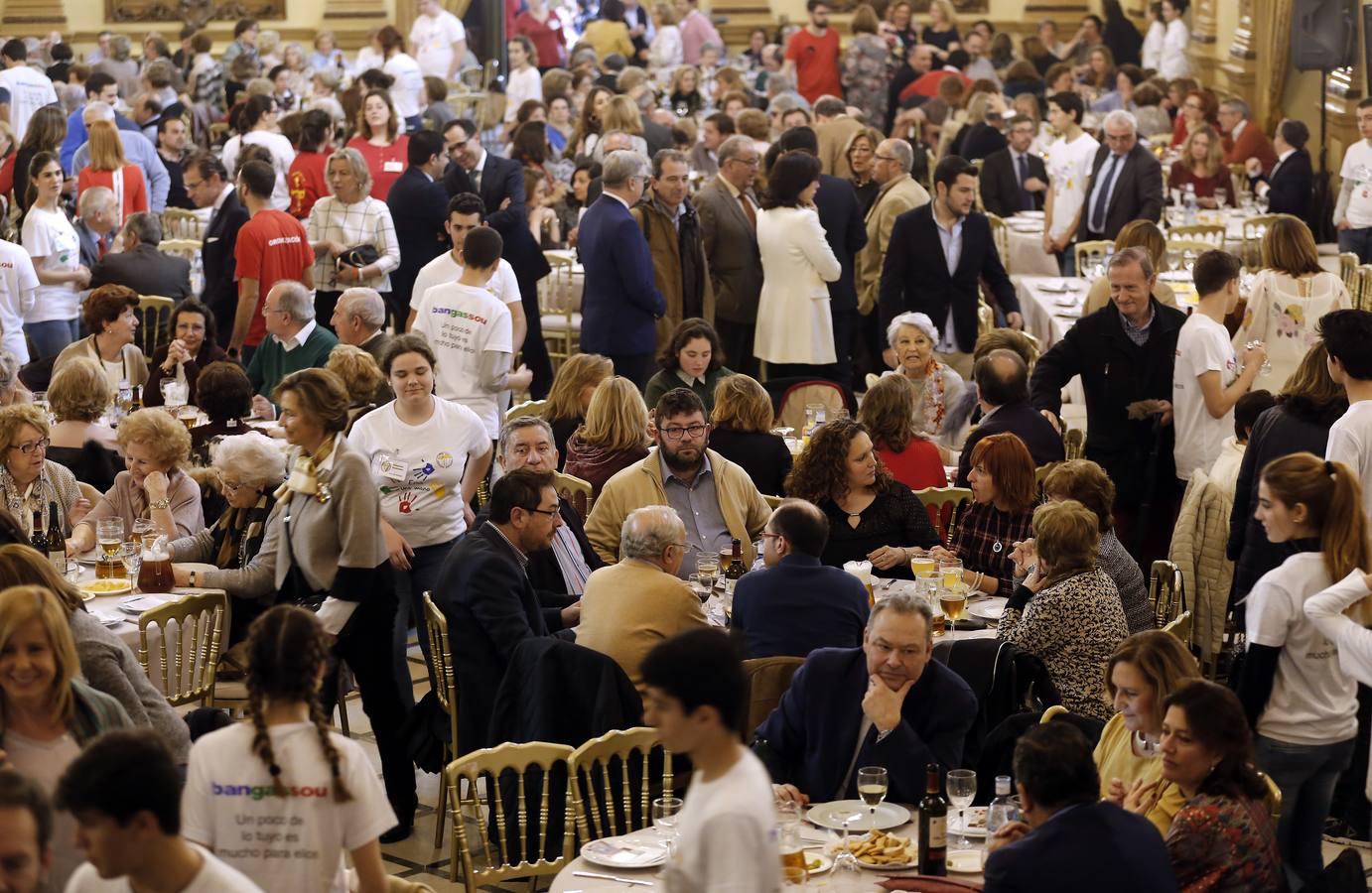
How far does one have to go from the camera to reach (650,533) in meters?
4.94

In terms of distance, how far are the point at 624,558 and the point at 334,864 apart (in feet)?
6.06

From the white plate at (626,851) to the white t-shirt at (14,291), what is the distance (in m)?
5.15

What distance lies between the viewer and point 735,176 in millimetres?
8625

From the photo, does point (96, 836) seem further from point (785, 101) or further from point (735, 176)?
point (785, 101)

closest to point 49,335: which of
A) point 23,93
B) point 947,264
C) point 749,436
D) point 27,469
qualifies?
point 27,469

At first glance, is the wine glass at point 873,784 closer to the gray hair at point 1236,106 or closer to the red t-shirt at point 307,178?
the red t-shirt at point 307,178

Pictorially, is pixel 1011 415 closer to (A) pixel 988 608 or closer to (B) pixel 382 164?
(A) pixel 988 608

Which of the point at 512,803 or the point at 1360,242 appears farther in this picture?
the point at 1360,242

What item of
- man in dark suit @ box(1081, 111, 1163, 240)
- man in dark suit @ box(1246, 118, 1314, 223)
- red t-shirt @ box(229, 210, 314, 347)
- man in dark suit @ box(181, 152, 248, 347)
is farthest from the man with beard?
man in dark suit @ box(1246, 118, 1314, 223)

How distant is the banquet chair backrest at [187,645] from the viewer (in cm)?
523

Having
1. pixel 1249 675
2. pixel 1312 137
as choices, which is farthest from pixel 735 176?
pixel 1312 137

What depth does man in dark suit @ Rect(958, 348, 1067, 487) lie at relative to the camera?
6.50 meters

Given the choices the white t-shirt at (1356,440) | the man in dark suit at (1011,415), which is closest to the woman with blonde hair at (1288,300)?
the man in dark suit at (1011,415)

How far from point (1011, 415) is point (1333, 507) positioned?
2.04m
